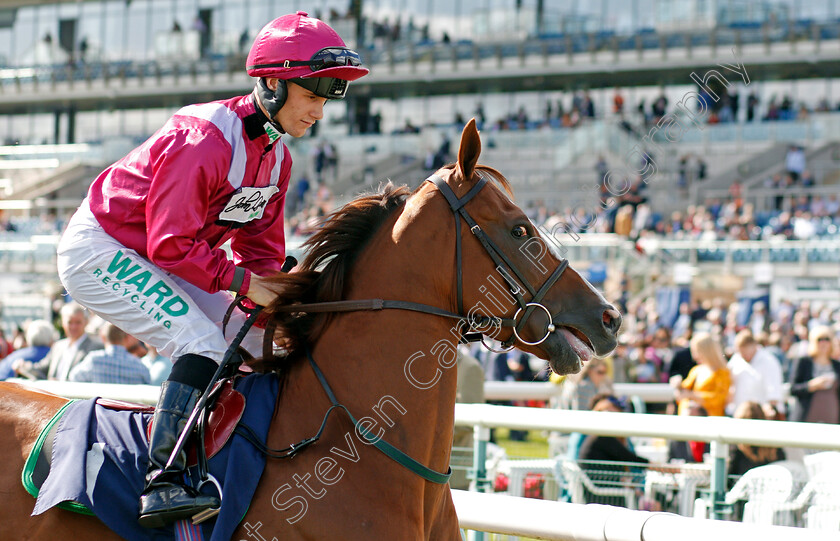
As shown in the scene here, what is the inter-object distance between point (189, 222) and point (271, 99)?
462mm

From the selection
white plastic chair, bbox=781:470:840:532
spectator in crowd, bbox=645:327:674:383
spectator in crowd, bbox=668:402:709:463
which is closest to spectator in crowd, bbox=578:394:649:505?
spectator in crowd, bbox=668:402:709:463

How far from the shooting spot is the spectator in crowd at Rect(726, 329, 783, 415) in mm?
6020

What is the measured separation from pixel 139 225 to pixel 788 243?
13.5 meters

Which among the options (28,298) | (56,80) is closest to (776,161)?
(28,298)

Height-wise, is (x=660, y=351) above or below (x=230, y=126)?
below

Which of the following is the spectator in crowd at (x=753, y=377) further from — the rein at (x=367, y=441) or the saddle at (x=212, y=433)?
the saddle at (x=212, y=433)

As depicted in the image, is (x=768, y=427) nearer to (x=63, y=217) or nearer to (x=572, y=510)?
(x=572, y=510)

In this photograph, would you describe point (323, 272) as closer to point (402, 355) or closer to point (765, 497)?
point (402, 355)

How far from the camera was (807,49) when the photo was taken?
2325 cm

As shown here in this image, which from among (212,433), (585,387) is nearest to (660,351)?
(585,387)

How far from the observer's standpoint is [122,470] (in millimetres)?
2330

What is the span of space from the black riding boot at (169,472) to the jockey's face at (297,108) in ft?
2.58

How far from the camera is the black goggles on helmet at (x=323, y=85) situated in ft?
8.32

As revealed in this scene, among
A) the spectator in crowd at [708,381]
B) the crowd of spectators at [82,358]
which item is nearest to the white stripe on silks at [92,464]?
the crowd of spectators at [82,358]
